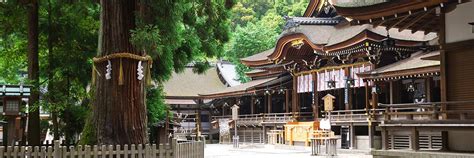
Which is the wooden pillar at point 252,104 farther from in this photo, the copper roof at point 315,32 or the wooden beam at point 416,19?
the wooden beam at point 416,19

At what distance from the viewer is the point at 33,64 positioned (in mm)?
14812

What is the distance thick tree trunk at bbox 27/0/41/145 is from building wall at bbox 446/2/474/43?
10.4 m

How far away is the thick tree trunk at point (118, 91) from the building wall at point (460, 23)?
6749mm

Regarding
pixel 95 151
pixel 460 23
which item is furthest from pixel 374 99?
pixel 95 151

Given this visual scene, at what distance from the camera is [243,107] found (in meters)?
41.4

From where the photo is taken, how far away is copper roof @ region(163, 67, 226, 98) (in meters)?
44.3

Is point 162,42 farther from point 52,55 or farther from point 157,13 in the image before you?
point 52,55

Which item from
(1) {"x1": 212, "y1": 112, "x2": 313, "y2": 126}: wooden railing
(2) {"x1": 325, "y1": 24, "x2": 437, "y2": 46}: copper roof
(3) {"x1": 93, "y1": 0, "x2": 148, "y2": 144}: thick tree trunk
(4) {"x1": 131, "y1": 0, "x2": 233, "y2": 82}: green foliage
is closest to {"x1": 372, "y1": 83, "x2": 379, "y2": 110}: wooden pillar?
(2) {"x1": 325, "y1": 24, "x2": 437, "y2": 46}: copper roof

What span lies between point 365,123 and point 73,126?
1409 centimetres

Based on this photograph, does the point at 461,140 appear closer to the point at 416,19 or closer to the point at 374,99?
the point at 416,19

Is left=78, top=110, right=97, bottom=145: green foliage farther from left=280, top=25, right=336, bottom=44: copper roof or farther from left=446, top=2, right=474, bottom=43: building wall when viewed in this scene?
left=280, top=25, right=336, bottom=44: copper roof

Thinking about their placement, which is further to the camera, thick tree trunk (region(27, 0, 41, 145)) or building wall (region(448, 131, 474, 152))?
thick tree trunk (region(27, 0, 41, 145))

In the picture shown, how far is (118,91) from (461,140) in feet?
23.6

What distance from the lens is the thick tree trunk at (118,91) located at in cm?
1130
